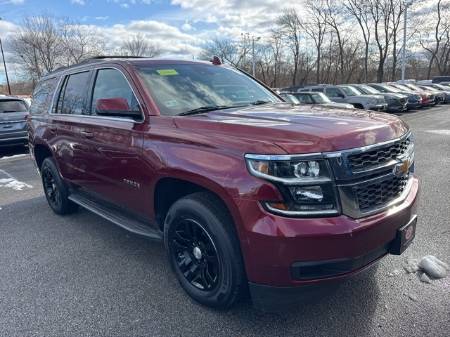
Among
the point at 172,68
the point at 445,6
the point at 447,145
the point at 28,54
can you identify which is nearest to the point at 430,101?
the point at 447,145

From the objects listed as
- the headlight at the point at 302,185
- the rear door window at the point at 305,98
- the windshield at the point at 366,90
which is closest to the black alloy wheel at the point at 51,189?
the headlight at the point at 302,185

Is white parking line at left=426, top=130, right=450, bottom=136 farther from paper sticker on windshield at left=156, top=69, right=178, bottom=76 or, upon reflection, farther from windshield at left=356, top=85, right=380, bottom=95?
paper sticker on windshield at left=156, top=69, right=178, bottom=76

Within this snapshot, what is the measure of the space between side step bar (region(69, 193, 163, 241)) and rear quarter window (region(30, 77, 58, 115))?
146 centimetres

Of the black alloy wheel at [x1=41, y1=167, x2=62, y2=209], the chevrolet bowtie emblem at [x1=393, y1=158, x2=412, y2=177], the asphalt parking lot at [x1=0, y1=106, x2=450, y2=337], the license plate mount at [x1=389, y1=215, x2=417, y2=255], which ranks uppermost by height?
the chevrolet bowtie emblem at [x1=393, y1=158, x2=412, y2=177]

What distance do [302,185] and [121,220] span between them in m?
2.09

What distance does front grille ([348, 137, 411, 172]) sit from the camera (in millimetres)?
2254

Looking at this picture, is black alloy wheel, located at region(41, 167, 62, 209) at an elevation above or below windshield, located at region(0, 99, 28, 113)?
below

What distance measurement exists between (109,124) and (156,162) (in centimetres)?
86

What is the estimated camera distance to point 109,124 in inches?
138

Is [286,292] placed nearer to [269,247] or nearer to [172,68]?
[269,247]

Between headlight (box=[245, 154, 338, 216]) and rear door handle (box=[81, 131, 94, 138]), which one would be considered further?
rear door handle (box=[81, 131, 94, 138])

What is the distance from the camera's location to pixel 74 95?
14.3 feet

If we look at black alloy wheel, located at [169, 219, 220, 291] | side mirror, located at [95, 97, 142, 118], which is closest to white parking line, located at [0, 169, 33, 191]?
side mirror, located at [95, 97, 142, 118]

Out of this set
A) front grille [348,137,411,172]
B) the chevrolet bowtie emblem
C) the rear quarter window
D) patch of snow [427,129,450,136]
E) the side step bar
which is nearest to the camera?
front grille [348,137,411,172]
